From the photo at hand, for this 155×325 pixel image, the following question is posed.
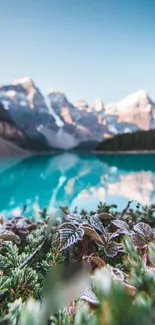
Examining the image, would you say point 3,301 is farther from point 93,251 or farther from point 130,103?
point 130,103

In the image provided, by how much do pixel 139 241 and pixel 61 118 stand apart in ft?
222

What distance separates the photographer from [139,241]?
2.60 ft

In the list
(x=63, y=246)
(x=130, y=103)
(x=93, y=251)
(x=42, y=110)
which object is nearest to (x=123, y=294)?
(x=63, y=246)

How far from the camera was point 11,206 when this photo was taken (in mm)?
5363

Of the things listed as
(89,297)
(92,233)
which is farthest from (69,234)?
(89,297)

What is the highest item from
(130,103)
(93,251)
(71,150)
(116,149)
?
(130,103)

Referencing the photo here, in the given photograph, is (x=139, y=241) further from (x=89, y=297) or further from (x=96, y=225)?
(x=89, y=297)

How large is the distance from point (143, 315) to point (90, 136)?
60997 mm

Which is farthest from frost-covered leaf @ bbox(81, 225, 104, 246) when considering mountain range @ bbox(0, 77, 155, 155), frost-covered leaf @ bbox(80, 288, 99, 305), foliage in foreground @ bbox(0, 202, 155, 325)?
mountain range @ bbox(0, 77, 155, 155)

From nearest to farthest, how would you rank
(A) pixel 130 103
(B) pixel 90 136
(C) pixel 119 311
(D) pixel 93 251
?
(C) pixel 119 311, (D) pixel 93 251, (B) pixel 90 136, (A) pixel 130 103

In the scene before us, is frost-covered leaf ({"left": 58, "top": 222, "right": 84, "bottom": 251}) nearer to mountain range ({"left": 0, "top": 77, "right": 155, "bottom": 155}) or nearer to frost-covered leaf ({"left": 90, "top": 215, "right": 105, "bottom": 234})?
frost-covered leaf ({"left": 90, "top": 215, "right": 105, "bottom": 234})

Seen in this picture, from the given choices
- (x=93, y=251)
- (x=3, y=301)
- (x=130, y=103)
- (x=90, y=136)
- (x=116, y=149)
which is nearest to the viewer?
(x=3, y=301)

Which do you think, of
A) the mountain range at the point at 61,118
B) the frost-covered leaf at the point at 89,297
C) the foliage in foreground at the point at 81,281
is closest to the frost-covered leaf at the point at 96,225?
the foliage in foreground at the point at 81,281

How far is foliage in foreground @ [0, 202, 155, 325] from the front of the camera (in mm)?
253
